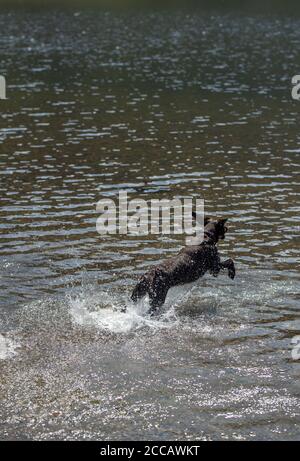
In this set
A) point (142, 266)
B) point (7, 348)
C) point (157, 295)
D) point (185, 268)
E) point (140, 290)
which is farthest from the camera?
point (142, 266)

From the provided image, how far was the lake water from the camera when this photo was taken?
35.1 feet

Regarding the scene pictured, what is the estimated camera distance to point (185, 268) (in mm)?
14328

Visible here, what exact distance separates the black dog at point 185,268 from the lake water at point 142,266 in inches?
19.5

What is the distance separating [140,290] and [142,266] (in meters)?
3.33

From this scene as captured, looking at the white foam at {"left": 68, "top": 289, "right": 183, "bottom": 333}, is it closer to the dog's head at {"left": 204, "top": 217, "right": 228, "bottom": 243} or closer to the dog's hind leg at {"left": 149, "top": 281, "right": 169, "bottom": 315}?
the dog's hind leg at {"left": 149, "top": 281, "right": 169, "bottom": 315}

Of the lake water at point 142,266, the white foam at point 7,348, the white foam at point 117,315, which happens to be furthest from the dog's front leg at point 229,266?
the white foam at point 7,348

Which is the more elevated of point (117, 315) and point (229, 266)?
point (229, 266)

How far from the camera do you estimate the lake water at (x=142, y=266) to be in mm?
10688

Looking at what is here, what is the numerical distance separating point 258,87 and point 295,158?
58.4ft

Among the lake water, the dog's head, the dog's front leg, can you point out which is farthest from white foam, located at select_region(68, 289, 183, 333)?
the dog's head

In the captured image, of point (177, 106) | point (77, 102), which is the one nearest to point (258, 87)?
point (177, 106)

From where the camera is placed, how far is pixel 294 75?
4834 centimetres

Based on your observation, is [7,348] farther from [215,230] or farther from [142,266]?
[215,230]

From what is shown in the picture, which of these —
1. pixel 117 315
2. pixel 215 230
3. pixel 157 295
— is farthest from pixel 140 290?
pixel 215 230
